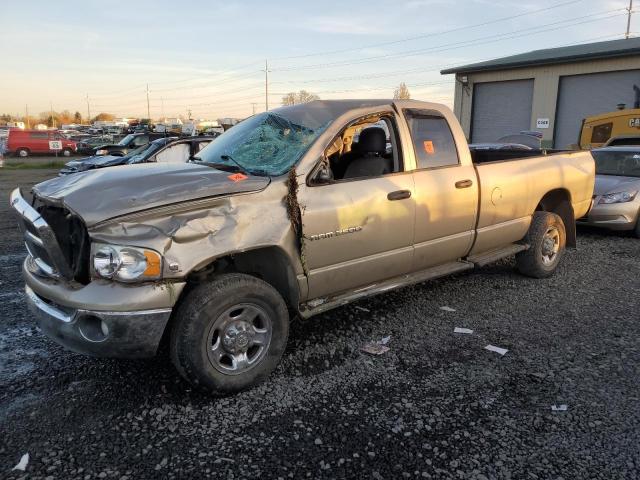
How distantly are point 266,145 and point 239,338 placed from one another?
5.50 feet

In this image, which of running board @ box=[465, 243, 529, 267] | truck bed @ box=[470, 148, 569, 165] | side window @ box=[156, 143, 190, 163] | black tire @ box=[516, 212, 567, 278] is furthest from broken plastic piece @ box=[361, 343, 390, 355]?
side window @ box=[156, 143, 190, 163]

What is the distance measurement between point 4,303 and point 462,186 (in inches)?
182

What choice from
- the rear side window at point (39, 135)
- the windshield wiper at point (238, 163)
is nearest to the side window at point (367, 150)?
the windshield wiper at point (238, 163)

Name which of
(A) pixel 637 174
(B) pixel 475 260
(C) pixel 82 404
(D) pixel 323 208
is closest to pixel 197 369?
(C) pixel 82 404

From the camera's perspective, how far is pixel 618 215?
8211mm

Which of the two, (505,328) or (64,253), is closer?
(64,253)

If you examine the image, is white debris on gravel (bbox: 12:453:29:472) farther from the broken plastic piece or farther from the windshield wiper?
the broken plastic piece

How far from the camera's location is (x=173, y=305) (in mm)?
3191

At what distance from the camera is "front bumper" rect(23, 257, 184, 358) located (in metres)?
3.02

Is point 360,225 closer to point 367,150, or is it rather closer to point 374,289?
point 374,289

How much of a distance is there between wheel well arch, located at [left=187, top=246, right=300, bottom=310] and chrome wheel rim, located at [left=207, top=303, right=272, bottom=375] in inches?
13.4

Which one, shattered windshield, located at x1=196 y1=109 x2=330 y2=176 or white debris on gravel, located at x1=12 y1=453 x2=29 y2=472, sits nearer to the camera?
white debris on gravel, located at x1=12 y1=453 x2=29 y2=472

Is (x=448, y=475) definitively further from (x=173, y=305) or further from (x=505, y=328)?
(x=505, y=328)

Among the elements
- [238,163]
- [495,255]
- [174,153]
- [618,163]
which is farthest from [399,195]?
[174,153]
